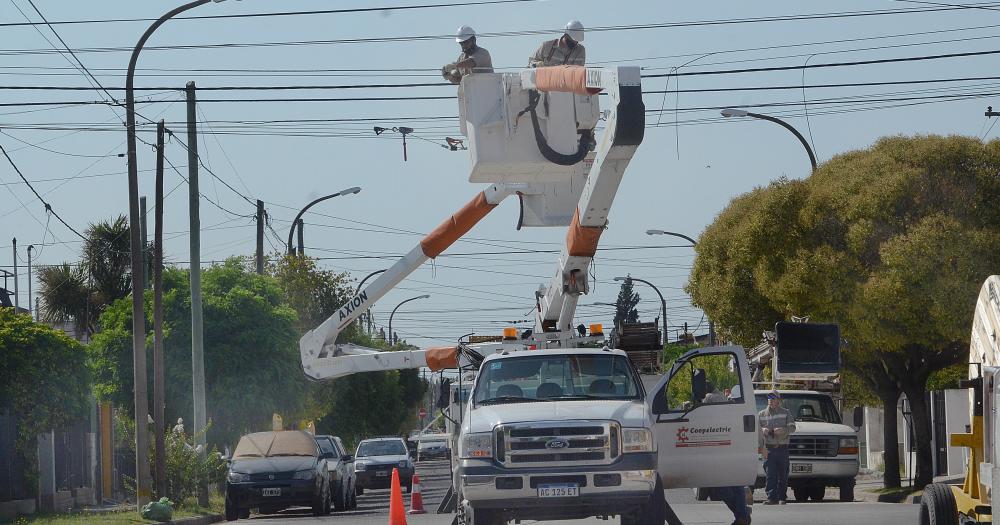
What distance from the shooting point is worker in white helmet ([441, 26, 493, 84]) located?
18.6 m

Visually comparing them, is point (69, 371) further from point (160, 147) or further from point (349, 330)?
point (349, 330)

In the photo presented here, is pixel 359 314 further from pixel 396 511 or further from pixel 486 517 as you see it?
pixel 486 517

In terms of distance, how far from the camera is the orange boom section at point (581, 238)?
697 inches

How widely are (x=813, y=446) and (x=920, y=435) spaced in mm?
2901

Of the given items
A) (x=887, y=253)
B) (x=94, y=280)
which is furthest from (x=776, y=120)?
(x=94, y=280)

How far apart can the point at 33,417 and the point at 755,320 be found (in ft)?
45.8

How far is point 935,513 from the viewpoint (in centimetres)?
1309

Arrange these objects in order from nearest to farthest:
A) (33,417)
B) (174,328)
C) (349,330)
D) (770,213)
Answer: (33,417), (770,213), (174,328), (349,330)

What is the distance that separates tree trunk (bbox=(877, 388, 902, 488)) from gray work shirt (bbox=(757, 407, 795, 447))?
21.9ft

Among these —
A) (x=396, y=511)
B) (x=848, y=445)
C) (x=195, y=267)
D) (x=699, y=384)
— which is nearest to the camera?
(x=699, y=384)

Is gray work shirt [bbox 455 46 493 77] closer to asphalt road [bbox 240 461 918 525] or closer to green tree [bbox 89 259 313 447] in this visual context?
asphalt road [bbox 240 461 918 525]

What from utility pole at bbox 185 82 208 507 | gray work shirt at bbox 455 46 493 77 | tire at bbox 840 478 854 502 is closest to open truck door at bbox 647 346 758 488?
gray work shirt at bbox 455 46 493 77

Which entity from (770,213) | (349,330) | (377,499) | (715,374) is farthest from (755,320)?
(715,374)

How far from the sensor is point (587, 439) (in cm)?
1482
